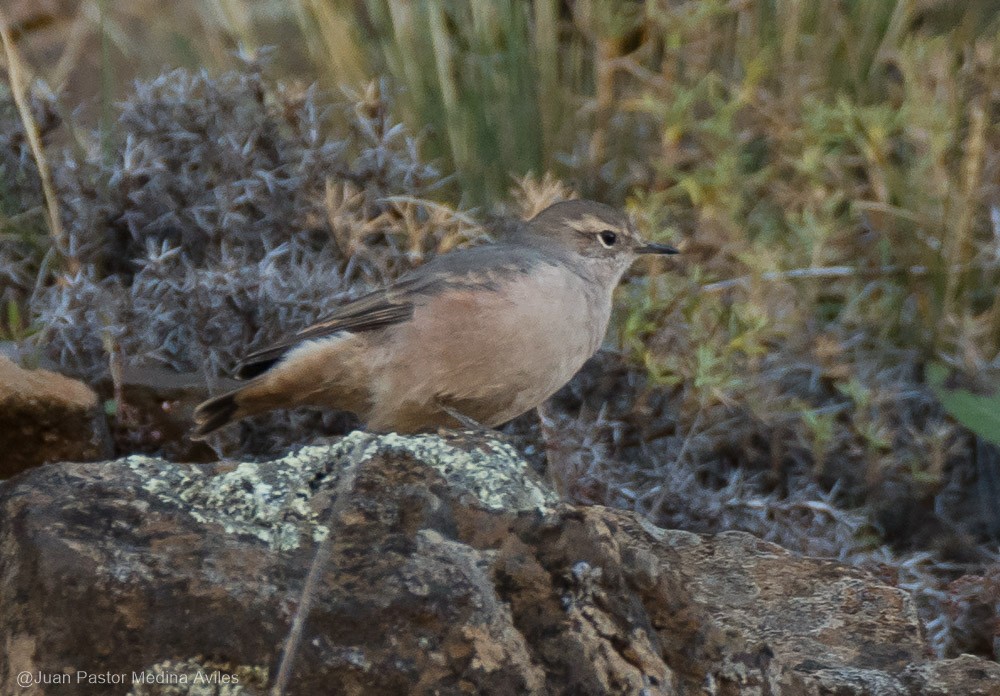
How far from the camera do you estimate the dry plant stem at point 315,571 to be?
214 cm

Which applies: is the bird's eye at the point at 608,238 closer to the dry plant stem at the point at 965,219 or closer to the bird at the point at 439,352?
the bird at the point at 439,352

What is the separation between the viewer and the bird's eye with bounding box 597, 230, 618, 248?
14.7ft

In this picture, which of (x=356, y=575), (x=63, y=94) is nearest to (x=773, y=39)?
(x=63, y=94)

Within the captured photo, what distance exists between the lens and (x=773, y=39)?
5.95 metres

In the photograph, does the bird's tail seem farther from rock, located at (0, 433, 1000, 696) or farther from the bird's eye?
the bird's eye

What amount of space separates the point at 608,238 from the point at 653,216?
48 centimetres

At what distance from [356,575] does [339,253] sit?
2.73 meters

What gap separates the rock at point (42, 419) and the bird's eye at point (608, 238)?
6.19ft

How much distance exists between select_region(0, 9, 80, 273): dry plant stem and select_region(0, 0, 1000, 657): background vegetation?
25 millimetres

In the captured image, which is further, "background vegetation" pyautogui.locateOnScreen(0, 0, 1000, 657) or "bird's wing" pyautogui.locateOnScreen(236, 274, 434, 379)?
"background vegetation" pyautogui.locateOnScreen(0, 0, 1000, 657)

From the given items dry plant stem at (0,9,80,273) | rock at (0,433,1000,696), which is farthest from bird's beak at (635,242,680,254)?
dry plant stem at (0,9,80,273)

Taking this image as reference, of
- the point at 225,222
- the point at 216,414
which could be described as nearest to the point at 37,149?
the point at 225,222

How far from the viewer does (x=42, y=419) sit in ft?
11.9

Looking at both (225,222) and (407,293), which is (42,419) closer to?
(407,293)
